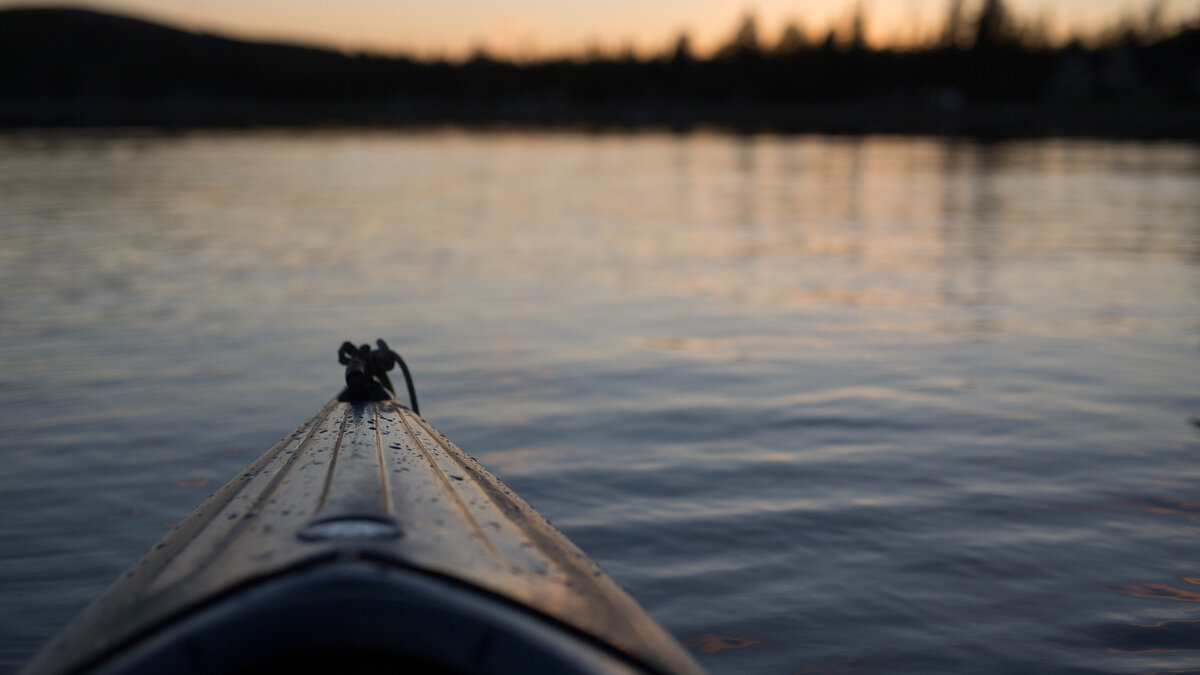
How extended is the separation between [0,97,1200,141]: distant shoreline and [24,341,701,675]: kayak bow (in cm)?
7826

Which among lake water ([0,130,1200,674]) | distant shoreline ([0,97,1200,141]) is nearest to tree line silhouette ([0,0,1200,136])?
distant shoreline ([0,97,1200,141])

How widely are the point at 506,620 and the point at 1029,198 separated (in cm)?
2811

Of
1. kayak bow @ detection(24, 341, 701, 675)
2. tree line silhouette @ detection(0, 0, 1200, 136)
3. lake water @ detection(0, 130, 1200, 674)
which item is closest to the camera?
kayak bow @ detection(24, 341, 701, 675)

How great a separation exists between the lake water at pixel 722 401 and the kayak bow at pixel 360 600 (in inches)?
68.1

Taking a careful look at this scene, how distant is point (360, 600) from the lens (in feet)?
7.49

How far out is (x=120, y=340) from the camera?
34.2 feet

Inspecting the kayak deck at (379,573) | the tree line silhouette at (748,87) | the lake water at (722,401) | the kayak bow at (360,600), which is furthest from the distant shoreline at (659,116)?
the kayak bow at (360,600)

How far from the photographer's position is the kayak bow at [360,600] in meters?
2.26

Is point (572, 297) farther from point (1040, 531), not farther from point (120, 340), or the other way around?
point (1040, 531)

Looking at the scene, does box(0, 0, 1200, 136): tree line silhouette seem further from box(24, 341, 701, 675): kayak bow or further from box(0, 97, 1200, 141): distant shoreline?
box(24, 341, 701, 675): kayak bow

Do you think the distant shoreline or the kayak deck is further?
the distant shoreline

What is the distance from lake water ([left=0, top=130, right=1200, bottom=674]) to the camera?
15.6 ft

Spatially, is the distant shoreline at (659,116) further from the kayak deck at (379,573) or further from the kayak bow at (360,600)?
the kayak bow at (360,600)

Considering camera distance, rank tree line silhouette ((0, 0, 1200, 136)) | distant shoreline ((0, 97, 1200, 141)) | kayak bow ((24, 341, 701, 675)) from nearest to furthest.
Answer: kayak bow ((24, 341, 701, 675)) < distant shoreline ((0, 97, 1200, 141)) < tree line silhouette ((0, 0, 1200, 136))
